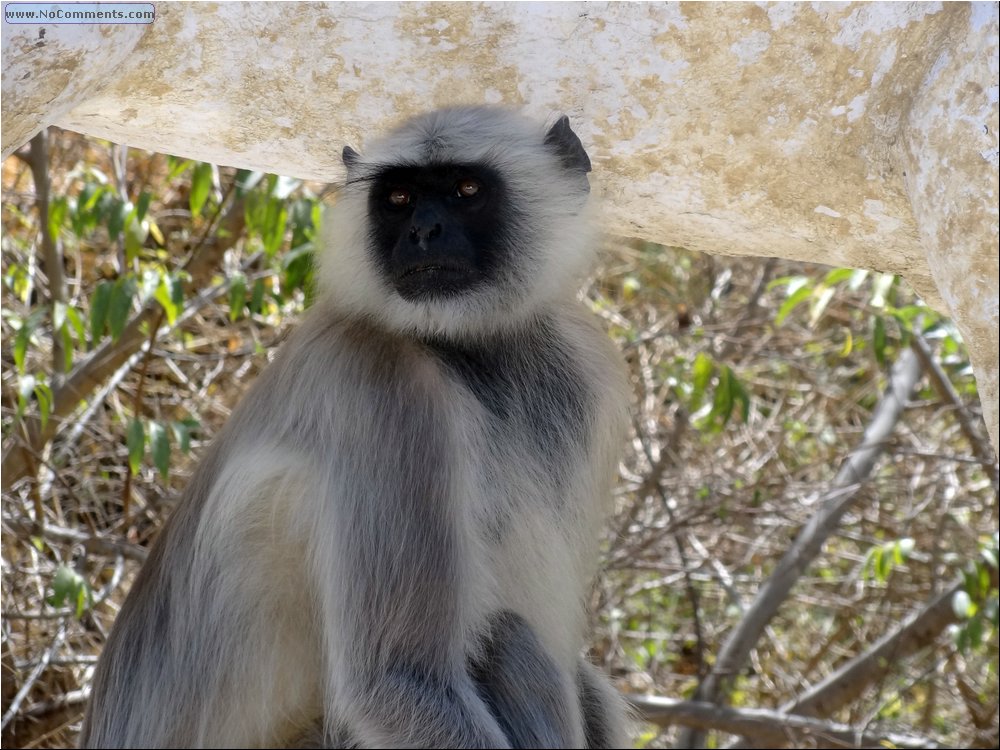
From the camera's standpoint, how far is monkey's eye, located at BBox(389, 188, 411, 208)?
2818 millimetres

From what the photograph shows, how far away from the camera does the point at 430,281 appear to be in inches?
105

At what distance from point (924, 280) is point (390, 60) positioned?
4.98 ft

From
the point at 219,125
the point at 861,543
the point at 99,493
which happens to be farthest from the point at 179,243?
the point at 861,543

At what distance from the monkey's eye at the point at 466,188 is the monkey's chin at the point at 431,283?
0.75 ft

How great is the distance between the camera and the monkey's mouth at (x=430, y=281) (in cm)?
266

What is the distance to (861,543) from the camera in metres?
5.98

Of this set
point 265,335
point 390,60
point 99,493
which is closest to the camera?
point 390,60

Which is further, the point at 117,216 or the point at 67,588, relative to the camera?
the point at 117,216

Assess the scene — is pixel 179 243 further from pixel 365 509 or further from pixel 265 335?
pixel 365 509

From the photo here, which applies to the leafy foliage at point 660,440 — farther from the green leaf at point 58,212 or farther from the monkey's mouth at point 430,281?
the monkey's mouth at point 430,281

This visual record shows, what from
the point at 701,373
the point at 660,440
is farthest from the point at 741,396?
the point at 660,440

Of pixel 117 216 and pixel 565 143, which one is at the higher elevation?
pixel 565 143

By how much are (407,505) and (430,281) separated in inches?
19.6

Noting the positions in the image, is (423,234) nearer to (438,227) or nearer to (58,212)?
(438,227)
